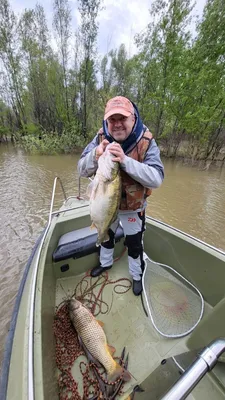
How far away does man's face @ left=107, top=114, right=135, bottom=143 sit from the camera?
62.6 inches

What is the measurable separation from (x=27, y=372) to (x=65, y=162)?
11.9 meters

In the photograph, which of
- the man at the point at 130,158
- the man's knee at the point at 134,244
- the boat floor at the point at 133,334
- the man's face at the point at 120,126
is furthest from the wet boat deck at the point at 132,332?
the man's face at the point at 120,126

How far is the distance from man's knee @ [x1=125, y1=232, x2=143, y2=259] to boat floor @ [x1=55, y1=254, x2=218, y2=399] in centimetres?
61

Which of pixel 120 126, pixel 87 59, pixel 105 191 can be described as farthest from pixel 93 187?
pixel 87 59

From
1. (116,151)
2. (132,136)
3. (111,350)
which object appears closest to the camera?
(116,151)

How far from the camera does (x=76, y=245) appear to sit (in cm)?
250

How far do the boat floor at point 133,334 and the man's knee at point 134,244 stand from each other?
0.61 meters

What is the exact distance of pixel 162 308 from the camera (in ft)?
7.24

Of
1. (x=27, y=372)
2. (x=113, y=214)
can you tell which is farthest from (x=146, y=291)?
(x=27, y=372)

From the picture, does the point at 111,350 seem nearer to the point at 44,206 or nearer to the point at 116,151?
the point at 116,151

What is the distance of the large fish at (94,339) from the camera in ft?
5.26

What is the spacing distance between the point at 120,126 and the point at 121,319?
212 cm

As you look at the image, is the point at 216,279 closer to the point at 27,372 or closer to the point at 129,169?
the point at 129,169

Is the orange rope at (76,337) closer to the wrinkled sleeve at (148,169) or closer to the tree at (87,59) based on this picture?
the wrinkled sleeve at (148,169)
